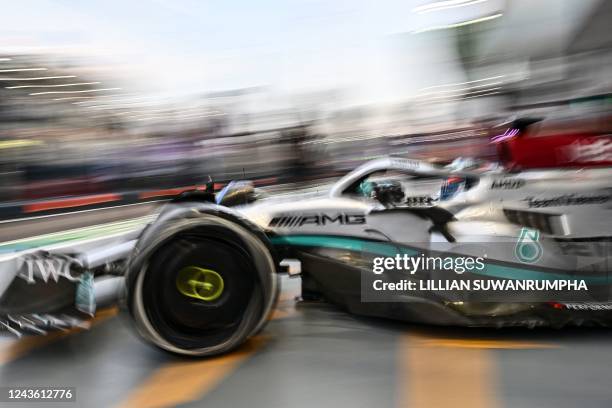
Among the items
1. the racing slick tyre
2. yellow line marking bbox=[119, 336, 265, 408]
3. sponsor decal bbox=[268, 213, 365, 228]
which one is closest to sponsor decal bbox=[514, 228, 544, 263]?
sponsor decal bbox=[268, 213, 365, 228]

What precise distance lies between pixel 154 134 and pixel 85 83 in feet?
2.78

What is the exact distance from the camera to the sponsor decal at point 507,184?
2.23 m

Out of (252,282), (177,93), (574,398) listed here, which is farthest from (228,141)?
(574,398)

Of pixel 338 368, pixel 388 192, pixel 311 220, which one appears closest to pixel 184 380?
pixel 338 368

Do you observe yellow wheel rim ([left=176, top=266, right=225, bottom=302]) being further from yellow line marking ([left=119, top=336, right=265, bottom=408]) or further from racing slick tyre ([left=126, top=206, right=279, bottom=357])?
yellow line marking ([left=119, top=336, right=265, bottom=408])

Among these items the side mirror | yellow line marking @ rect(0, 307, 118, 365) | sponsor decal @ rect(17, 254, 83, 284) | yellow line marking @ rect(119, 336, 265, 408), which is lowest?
yellow line marking @ rect(0, 307, 118, 365)

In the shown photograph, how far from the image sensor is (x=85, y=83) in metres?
3.02

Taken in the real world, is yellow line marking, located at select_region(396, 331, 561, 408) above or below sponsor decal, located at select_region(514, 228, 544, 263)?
below

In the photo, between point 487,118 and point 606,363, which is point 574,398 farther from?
point 487,118

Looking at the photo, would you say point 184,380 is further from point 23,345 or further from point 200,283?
point 23,345

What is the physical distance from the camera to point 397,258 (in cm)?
227

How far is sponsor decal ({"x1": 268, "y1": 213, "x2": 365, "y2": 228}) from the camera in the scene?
236 cm

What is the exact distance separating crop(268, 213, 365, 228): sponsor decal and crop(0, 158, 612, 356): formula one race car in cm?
13

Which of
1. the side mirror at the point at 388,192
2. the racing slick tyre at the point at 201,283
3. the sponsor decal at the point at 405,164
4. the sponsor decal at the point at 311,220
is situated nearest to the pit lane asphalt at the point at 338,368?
the racing slick tyre at the point at 201,283
